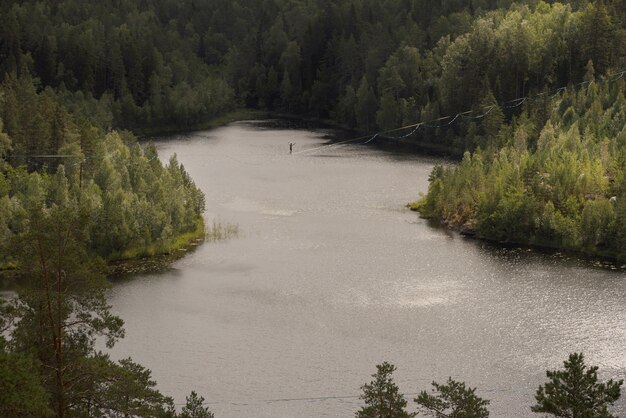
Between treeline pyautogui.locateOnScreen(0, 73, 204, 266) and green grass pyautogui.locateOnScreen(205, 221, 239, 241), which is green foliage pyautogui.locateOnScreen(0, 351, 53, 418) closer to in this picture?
treeline pyautogui.locateOnScreen(0, 73, 204, 266)

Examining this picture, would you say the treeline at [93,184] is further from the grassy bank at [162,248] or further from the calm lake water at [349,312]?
the calm lake water at [349,312]

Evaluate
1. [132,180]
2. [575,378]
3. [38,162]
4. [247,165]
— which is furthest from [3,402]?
[247,165]

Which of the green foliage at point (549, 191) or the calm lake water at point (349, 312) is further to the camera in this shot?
→ the green foliage at point (549, 191)

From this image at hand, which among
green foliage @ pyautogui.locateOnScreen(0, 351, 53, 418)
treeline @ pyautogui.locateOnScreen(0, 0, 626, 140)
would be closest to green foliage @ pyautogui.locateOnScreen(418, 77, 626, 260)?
treeline @ pyautogui.locateOnScreen(0, 0, 626, 140)

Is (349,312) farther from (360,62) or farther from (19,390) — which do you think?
(360,62)

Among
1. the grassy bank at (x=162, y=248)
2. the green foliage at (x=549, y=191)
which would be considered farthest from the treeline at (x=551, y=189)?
the grassy bank at (x=162, y=248)

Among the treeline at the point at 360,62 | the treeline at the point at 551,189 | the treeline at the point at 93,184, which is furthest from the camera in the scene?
the treeline at the point at 360,62

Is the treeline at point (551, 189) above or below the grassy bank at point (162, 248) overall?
above
